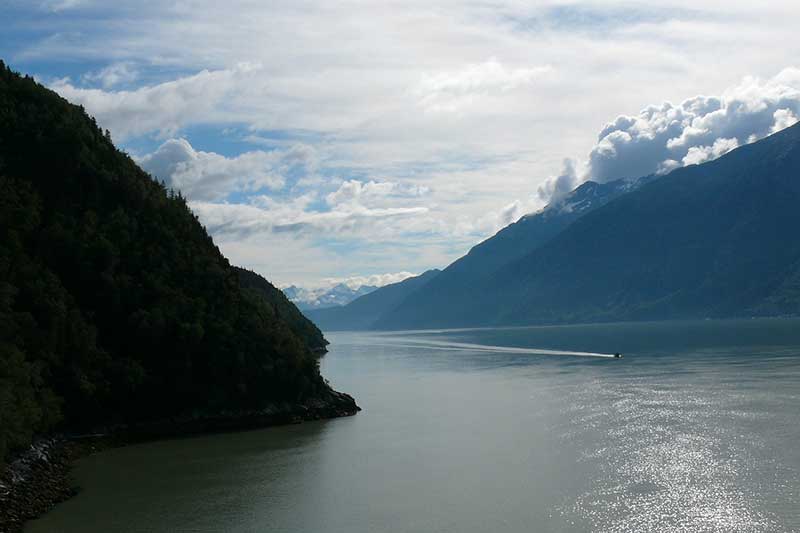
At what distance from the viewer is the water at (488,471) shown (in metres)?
57.5

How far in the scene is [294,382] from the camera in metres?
110

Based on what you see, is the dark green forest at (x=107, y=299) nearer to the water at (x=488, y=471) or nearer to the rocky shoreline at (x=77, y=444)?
the rocky shoreline at (x=77, y=444)

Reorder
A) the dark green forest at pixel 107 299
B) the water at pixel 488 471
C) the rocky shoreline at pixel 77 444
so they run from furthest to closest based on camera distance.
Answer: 1. the dark green forest at pixel 107 299
2. the rocky shoreline at pixel 77 444
3. the water at pixel 488 471

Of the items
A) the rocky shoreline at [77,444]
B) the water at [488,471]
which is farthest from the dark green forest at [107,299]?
the water at [488,471]

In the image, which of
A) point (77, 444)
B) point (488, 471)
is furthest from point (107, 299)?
point (488, 471)

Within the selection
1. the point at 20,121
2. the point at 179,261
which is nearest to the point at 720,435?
the point at 179,261

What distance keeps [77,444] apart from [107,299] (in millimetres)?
23114

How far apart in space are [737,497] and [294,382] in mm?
64623

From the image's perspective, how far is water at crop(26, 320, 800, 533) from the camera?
57.5 metres

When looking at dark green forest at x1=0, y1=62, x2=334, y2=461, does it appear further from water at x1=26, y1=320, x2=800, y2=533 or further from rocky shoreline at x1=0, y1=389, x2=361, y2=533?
water at x1=26, y1=320, x2=800, y2=533

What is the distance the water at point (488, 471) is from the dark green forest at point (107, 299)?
8.17 meters

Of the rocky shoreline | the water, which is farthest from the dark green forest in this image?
the water

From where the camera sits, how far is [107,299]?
102 metres

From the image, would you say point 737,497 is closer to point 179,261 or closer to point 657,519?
point 657,519
